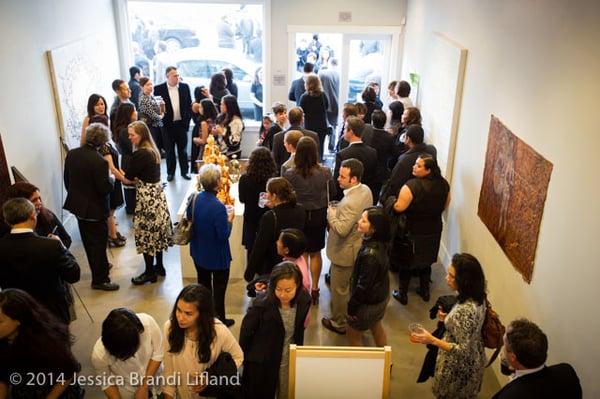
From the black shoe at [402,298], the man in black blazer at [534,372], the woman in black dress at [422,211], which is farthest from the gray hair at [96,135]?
the man in black blazer at [534,372]

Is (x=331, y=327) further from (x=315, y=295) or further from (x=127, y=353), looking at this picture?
(x=127, y=353)

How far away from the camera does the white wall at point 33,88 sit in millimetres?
4680

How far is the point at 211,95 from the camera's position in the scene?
7.16 m

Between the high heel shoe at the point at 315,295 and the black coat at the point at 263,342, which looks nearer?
the black coat at the point at 263,342

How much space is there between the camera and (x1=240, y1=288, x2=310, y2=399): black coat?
273 centimetres

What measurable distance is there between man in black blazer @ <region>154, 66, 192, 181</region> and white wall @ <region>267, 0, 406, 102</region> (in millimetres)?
1859

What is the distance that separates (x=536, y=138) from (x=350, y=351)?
1.84 m

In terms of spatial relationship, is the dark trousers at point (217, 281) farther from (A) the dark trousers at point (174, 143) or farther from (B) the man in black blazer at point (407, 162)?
(A) the dark trousers at point (174, 143)

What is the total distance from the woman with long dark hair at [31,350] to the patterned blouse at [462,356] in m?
2.00

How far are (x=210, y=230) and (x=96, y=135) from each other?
1350 mm

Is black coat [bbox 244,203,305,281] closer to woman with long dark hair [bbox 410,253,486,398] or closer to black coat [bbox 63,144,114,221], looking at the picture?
woman with long dark hair [bbox 410,253,486,398]

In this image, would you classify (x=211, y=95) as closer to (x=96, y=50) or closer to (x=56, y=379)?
(x=96, y=50)

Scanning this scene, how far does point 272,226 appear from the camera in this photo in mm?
3621

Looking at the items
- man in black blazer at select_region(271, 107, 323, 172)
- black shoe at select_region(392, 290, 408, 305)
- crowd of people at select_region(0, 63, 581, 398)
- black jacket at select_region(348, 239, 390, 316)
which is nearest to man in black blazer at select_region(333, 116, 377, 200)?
crowd of people at select_region(0, 63, 581, 398)
